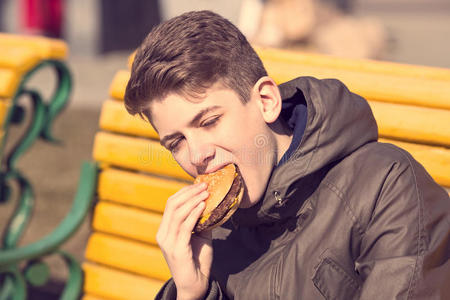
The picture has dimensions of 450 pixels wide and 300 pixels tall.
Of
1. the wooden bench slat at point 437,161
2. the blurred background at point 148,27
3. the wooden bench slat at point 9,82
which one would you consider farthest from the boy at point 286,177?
the blurred background at point 148,27

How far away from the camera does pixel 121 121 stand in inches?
109

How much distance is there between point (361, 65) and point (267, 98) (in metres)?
0.66

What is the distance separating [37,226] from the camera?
479 cm

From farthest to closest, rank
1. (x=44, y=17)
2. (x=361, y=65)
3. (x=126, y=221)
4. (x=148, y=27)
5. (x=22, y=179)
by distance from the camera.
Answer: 1. (x=148, y=27)
2. (x=44, y=17)
3. (x=22, y=179)
4. (x=126, y=221)
5. (x=361, y=65)

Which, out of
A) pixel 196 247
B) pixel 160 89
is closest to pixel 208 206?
pixel 196 247

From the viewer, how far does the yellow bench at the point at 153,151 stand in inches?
90.6

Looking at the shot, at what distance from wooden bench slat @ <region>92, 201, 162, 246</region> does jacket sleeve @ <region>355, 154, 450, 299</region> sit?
1.10m

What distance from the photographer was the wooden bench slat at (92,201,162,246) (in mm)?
2746

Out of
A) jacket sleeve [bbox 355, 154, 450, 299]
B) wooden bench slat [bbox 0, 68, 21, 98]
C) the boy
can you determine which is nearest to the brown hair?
the boy

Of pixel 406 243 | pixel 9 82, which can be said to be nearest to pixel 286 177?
pixel 406 243

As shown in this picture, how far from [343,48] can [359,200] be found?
8.41 m

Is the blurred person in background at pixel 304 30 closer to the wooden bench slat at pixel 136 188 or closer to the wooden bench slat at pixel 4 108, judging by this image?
the wooden bench slat at pixel 4 108

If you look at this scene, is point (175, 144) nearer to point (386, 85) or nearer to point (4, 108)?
point (386, 85)

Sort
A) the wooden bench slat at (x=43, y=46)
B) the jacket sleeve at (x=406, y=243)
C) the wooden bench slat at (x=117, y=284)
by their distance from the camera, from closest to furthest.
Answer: the jacket sleeve at (x=406, y=243) → the wooden bench slat at (x=117, y=284) → the wooden bench slat at (x=43, y=46)
